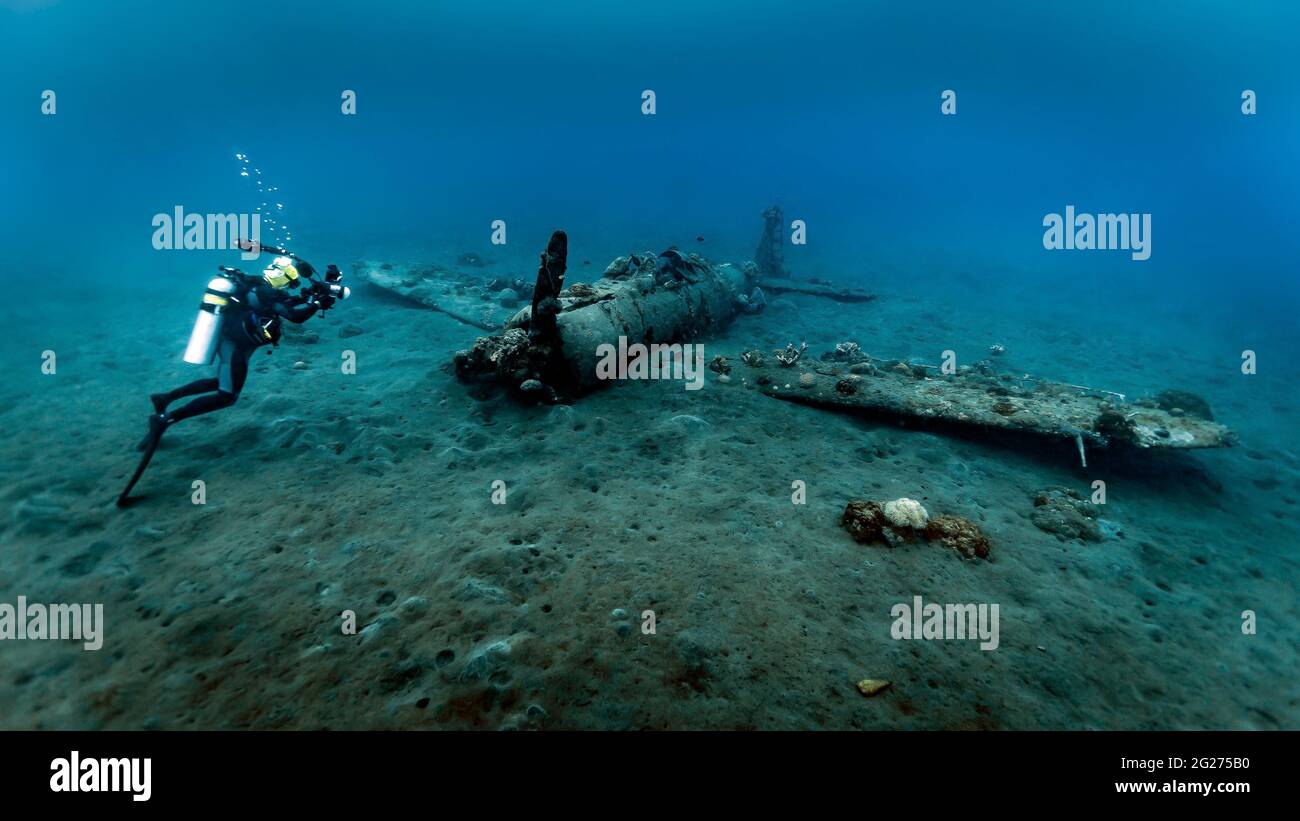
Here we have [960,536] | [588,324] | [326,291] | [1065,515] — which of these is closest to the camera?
[960,536]

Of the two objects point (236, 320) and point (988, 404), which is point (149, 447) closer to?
point (236, 320)

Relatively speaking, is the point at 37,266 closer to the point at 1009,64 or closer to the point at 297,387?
the point at 297,387

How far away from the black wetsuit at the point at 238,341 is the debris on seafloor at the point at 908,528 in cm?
760

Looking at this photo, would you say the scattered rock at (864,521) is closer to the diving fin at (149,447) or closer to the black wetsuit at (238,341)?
the black wetsuit at (238,341)

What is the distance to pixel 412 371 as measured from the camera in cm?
976

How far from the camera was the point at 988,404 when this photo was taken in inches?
315

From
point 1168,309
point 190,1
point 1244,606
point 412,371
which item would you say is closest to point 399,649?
point 412,371

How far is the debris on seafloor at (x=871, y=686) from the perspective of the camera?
11.2 ft

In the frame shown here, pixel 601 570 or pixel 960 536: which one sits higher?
pixel 960 536

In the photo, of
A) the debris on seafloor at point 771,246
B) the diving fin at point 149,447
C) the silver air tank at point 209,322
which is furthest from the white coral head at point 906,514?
the debris on seafloor at point 771,246

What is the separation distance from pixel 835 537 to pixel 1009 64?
115678mm

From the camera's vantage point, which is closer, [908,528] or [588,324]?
[908,528]

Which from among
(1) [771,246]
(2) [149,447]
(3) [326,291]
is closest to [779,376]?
(3) [326,291]

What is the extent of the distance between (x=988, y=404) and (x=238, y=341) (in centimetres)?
1124
